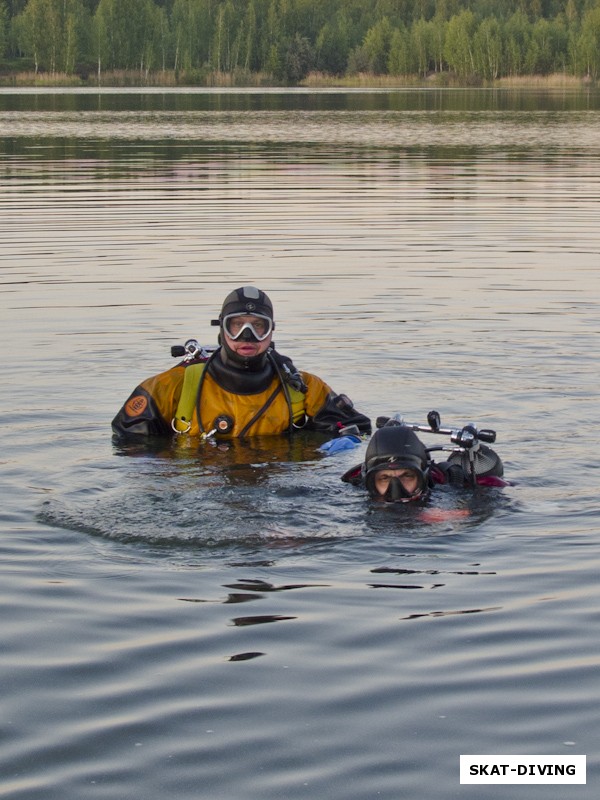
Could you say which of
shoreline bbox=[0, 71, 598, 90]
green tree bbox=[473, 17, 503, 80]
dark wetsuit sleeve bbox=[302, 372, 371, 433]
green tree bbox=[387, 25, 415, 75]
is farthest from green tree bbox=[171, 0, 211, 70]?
dark wetsuit sleeve bbox=[302, 372, 371, 433]

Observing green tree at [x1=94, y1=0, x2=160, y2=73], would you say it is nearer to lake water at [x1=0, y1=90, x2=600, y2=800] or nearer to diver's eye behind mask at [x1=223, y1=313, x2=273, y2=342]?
lake water at [x1=0, y1=90, x2=600, y2=800]

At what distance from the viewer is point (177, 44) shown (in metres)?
141

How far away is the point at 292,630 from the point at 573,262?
12729mm

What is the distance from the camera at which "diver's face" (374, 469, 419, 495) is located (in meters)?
7.74

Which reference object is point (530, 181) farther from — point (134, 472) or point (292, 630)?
point (292, 630)

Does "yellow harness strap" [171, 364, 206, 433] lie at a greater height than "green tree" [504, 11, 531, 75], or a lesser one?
lesser

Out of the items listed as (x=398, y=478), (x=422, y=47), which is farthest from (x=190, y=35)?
(x=398, y=478)

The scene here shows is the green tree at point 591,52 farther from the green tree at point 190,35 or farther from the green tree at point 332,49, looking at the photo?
the green tree at point 190,35

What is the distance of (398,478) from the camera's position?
775cm

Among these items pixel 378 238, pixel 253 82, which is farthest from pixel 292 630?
pixel 253 82

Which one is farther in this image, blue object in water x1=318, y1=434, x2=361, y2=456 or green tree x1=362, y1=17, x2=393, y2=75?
green tree x1=362, y1=17, x2=393, y2=75

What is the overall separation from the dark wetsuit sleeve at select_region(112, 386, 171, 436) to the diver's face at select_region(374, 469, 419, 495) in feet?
6.97

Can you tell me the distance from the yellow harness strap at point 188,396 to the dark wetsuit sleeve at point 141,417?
0.55ft

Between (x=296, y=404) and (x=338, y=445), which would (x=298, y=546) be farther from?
(x=296, y=404)
